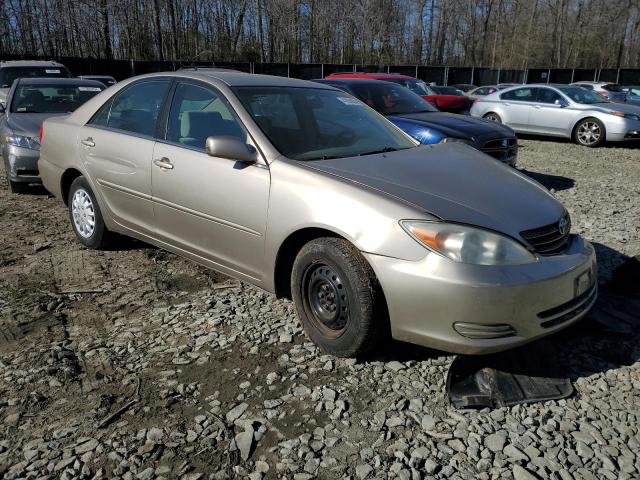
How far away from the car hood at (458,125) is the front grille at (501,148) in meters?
0.08

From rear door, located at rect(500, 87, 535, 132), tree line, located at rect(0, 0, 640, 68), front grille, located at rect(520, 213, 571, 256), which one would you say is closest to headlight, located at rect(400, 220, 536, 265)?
front grille, located at rect(520, 213, 571, 256)

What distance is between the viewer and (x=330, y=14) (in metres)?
41.1

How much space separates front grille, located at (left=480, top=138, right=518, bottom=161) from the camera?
7566 millimetres

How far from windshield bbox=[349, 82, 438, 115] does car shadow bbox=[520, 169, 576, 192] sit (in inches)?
80.9

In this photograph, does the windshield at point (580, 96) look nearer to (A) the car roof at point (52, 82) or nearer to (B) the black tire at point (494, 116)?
(B) the black tire at point (494, 116)

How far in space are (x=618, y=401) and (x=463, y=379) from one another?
790 millimetres

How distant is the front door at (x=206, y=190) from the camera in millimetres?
3377

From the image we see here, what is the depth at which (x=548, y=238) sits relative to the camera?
2998 millimetres

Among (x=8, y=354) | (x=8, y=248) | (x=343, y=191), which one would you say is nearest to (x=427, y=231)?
(x=343, y=191)

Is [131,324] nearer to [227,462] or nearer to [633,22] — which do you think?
[227,462]

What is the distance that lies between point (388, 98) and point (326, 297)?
613cm

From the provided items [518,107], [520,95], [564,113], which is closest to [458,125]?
[564,113]

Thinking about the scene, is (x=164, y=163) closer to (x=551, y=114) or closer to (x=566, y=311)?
(x=566, y=311)

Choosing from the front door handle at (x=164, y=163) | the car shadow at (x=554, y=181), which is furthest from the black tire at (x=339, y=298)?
the car shadow at (x=554, y=181)
